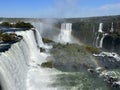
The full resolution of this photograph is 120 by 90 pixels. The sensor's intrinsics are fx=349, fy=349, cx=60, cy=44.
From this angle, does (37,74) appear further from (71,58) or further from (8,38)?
(71,58)

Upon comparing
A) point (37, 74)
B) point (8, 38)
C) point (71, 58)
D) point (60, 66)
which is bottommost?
point (60, 66)

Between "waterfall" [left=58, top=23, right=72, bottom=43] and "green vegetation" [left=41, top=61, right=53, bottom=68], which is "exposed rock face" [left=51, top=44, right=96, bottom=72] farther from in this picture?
"waterfall" [left=58, top=23, right=72, bottom=43]

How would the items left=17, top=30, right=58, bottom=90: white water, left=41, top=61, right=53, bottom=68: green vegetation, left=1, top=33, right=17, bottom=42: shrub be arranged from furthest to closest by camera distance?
1. left=41, top=61, right=53, bottom=68: green vegetation
2. left=1, top=33, right=17, bottom=42: shrub
3. left=17, top=30, right=58, bottom=90: white water

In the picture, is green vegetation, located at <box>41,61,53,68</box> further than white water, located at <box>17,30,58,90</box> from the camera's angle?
Yes

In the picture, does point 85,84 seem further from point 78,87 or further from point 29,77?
point 29,77

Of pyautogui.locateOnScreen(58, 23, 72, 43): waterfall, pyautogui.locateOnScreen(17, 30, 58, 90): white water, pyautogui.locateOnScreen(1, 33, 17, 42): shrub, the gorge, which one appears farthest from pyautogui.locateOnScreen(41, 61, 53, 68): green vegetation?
pyautogui.locateOnScreen(58, 23, 72, 43): waterfall

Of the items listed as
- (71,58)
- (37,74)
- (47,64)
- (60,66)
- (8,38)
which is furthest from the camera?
(71,58)

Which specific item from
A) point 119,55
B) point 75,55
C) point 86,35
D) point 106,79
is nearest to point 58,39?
point 86,35

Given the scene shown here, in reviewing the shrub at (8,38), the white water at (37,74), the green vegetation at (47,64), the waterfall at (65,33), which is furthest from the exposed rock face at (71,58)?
the waterfall at (65,33)

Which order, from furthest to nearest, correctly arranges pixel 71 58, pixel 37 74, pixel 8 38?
1. pixel 71 58
2. pixel 8 38
3. pixel 37 74

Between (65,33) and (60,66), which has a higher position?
(65,33)

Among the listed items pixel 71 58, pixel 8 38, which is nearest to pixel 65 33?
pixel 71 58
